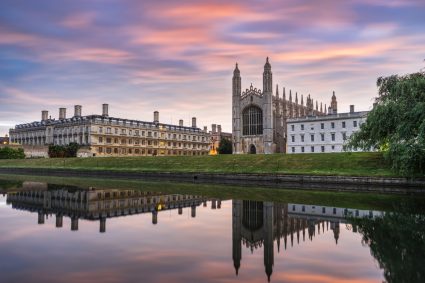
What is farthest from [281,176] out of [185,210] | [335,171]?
[185,210]

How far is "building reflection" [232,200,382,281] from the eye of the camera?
40.2 ft

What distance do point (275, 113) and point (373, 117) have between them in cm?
5725

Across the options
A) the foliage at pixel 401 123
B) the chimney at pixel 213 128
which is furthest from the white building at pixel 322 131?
the chimney at pixel 213 128

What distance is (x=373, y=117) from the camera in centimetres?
3609

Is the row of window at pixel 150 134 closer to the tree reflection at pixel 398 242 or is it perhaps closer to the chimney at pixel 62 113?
the chimney at pixel 62 113

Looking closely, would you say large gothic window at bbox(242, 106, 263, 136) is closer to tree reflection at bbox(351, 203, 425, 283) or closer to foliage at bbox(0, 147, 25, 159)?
foliage at bbox(0, 147, 25, 159)

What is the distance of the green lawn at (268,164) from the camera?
135 ft

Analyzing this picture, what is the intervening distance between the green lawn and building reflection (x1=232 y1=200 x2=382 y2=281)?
18423 mm

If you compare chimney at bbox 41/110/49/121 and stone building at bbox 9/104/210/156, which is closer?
stone building at bbox 9/104/210/156

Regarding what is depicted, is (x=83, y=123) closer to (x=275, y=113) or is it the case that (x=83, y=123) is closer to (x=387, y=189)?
(x=275, y=113)

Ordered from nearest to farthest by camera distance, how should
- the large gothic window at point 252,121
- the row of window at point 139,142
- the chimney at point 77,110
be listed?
the large gothic window at point 252,121 < the row of window at point 139,142 < the chimney at point 77,110

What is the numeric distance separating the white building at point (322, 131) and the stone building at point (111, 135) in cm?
4384

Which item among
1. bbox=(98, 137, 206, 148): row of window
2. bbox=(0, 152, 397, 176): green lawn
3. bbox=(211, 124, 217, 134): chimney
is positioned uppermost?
bbox=(211, 124, 217, 134): chimney

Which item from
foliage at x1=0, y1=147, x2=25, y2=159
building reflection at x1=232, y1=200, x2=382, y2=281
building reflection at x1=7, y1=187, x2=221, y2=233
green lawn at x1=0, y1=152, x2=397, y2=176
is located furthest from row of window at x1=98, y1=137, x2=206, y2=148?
building reflection at x1=232, y1=200, x2=382, y2=281
